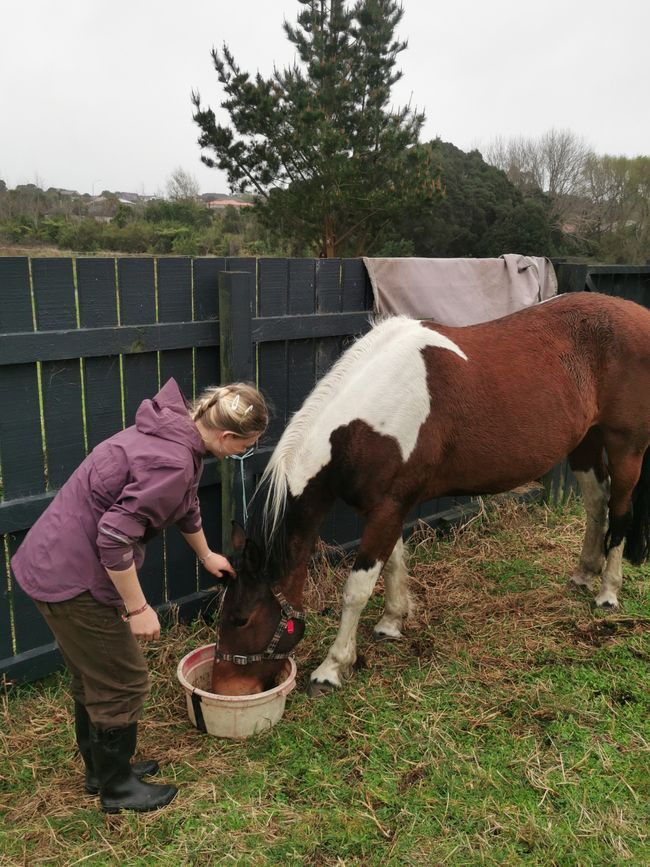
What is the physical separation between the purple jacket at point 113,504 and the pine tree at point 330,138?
15.3 metres

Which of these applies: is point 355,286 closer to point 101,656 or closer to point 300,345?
point 300,345

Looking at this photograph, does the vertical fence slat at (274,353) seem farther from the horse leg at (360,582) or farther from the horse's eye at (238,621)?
the horse's eye at (238,621)

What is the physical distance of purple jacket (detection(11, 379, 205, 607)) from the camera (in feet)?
5.85

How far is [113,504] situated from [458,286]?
120 inches

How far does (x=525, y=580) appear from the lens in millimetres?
3984

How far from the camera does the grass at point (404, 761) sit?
6.52 ft

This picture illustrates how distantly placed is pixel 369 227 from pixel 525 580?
15.1 meters

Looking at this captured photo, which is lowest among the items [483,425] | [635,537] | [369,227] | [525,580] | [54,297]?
[525,580]

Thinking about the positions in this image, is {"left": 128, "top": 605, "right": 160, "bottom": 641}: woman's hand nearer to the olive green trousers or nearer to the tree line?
the olive green trousers

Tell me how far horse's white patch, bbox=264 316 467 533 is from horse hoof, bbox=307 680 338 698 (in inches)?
29.2

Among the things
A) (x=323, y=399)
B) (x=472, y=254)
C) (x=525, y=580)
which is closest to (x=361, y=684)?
(x=323, y=399)

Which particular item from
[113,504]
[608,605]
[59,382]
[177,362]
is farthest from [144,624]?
[608,605]

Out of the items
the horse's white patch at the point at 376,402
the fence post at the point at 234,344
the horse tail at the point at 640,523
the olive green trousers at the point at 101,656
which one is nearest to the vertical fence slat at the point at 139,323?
the fence post at the point at 234,344

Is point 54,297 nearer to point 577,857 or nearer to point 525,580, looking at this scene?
point 577,857
